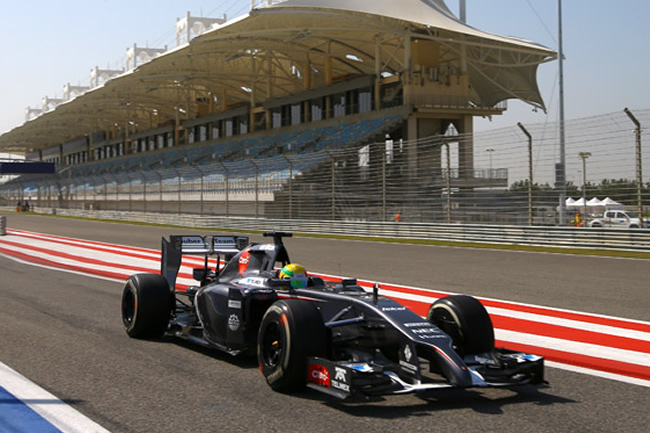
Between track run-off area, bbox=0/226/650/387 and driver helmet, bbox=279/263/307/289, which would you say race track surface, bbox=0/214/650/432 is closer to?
track run-off area, bbox=0/226/650/387

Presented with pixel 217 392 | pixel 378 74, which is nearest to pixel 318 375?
pixel 217 392

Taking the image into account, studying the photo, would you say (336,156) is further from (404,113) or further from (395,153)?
(404,113)


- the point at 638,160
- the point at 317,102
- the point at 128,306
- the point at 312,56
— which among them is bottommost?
the point at 128,306

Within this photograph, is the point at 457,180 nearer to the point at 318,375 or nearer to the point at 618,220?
the point at 618,220

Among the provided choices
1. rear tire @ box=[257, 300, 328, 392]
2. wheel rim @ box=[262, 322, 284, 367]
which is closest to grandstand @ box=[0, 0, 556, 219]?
wheel rim @ box=[262, 322, 284, 367]

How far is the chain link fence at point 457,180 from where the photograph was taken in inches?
671

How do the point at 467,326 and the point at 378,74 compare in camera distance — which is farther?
the point at 378,74

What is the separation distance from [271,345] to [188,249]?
8.17ft

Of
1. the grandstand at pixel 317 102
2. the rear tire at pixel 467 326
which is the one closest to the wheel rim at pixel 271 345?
the rear tire at pixel 467 326

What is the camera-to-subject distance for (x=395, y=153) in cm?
2372

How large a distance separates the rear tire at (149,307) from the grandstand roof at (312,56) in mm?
27699

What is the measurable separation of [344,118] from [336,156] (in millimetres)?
17534

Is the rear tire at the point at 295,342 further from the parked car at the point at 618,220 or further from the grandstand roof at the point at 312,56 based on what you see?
the grandstand roof at the point at 312,56

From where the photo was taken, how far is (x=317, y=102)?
49.0m
